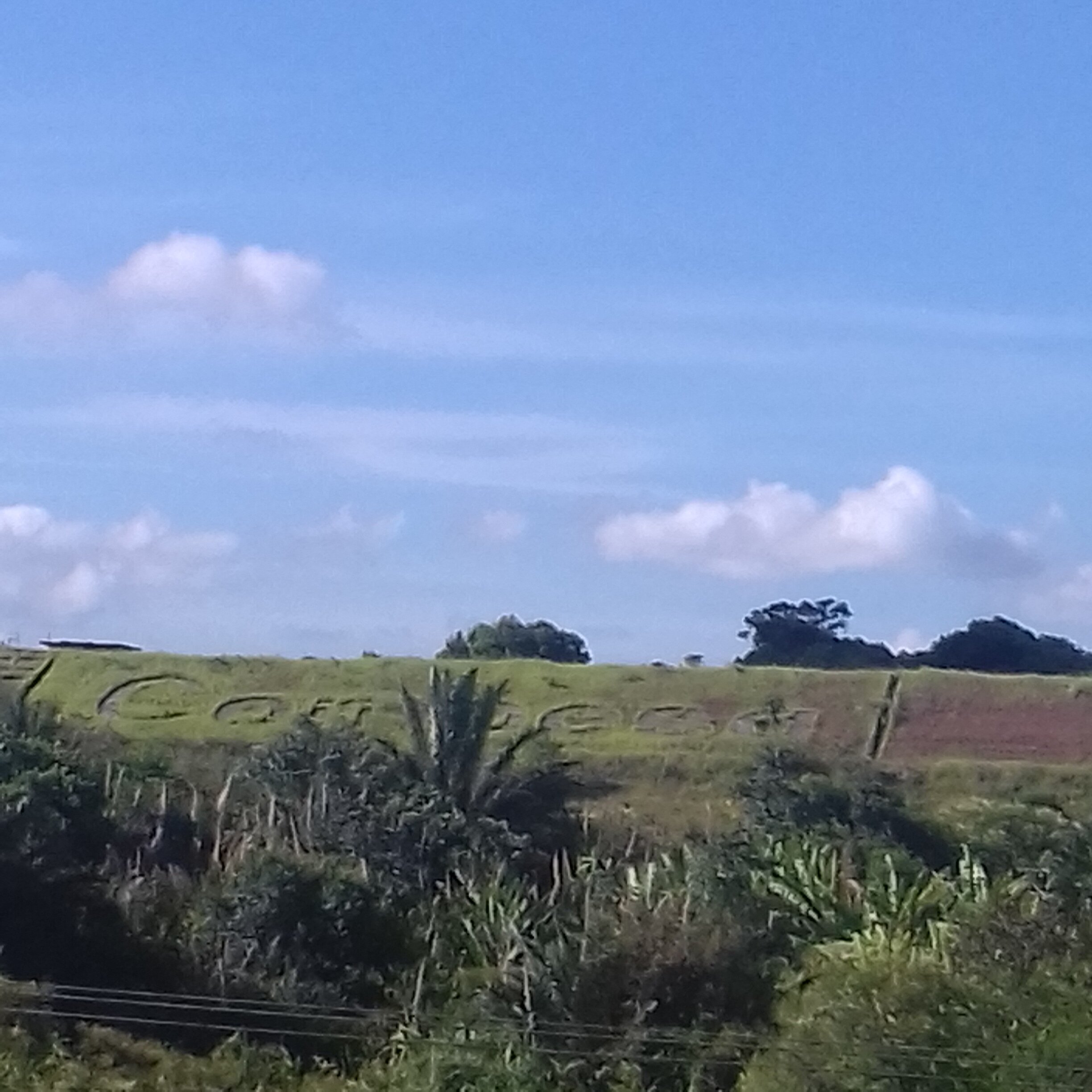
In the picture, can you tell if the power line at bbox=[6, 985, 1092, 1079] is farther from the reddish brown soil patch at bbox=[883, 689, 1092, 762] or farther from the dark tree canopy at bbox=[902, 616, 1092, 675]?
the dark tree canopy at bbox=[902, 616, 1092, 675]

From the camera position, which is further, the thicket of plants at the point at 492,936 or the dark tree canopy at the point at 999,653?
the dark tree canopy at the point at 999,653

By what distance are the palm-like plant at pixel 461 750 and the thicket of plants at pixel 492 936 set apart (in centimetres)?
8

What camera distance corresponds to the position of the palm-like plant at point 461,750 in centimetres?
4156

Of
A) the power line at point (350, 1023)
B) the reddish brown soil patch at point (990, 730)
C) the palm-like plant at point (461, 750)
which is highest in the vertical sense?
the reddish brown soil patch at point (990, 730)

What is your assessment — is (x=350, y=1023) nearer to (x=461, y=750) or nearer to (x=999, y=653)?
(x=461, y=750)

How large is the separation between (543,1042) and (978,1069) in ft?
20.5

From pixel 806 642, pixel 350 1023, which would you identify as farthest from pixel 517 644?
pixel 350 1023

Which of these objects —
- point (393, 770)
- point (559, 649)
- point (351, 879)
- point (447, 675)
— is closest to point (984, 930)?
point (351, 879)

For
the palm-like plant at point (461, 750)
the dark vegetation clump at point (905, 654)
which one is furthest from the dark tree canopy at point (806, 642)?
the palm-like plant at point (461, 750)

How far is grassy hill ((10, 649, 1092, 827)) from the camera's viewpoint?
176ft

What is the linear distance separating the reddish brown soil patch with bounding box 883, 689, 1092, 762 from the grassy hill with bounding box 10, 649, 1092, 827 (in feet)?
0.22

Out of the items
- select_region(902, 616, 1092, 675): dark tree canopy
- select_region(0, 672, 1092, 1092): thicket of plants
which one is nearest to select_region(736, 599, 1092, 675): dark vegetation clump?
select_region(902, 616, 1092, 675): dark tree canopy

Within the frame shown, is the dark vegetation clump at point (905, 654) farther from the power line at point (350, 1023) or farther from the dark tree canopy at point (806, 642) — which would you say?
the power line at point (350, 1023)

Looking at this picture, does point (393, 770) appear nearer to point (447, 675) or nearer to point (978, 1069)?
point (447, 675)
